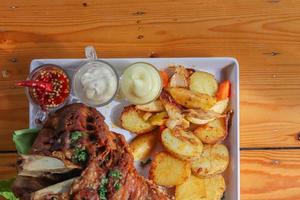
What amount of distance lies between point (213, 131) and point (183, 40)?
1.07 feet

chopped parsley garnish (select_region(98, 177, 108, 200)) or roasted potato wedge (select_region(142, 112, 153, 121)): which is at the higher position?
roasted potato wedge (select_region(142, 112, 153, 121))

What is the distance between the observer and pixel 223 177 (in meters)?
1.75

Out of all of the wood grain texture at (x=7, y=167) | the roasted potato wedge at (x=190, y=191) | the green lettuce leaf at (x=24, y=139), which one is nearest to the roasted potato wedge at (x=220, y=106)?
the roasted potato wedge at (x=190, y=191)

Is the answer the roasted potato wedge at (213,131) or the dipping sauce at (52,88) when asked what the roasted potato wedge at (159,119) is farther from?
the dipping sauce at (52,88)

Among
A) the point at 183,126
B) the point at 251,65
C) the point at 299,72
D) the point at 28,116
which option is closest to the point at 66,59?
the point at 28,116

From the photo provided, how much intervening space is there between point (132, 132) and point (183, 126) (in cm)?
17

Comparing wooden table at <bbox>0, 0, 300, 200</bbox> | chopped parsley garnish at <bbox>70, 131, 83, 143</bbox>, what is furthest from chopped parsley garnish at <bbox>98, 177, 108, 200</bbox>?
wooden table at <bbox>0, 0, 300, 200</bbox>

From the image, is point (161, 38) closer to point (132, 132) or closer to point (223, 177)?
point (132, 132)

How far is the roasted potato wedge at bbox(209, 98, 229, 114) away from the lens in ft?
5.64

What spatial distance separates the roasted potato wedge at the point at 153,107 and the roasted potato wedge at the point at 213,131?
135 millimetres

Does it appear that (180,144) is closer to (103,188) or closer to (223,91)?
(223,91)

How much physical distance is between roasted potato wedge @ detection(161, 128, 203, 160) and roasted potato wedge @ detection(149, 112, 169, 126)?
28mm

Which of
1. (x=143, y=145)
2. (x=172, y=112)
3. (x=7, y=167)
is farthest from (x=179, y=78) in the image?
(x=7, y=167)

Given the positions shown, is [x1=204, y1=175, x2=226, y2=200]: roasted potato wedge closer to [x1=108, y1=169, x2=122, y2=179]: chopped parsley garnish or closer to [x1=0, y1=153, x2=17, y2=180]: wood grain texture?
[x1=108, y1=169, x2=122, y2=179]: chopped parsley garnish
